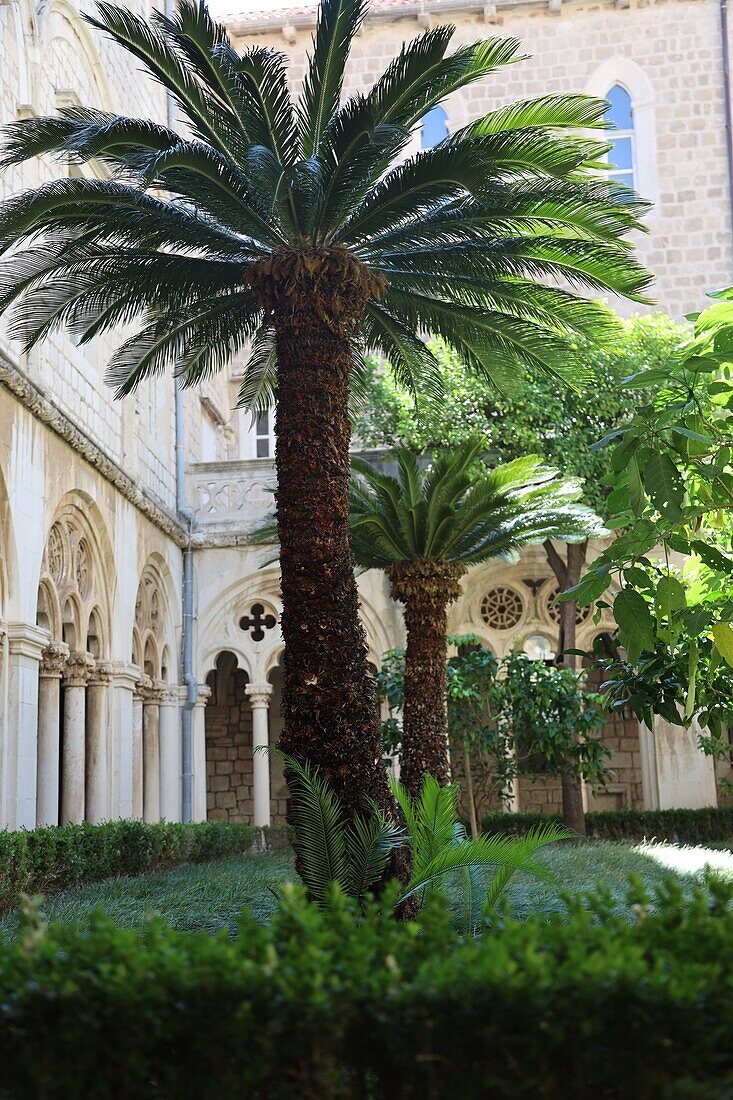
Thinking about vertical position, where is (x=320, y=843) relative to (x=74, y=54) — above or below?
below

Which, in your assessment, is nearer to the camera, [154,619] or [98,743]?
[98,743]

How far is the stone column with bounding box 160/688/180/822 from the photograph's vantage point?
16.6m

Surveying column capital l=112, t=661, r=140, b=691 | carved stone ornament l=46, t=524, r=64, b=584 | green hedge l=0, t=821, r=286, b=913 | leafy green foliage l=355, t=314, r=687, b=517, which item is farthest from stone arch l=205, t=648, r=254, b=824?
carved stone ornament l=46, t=524, r=64, b=584

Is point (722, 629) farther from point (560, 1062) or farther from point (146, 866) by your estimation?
point (146, 866)

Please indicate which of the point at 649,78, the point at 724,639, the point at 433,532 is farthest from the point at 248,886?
the point at 649,78

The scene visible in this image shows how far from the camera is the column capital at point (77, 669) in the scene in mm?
13461

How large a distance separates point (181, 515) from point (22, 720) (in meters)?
6.78

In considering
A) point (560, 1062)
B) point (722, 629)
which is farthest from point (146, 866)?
point (560, 1062)

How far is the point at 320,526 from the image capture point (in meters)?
7.51

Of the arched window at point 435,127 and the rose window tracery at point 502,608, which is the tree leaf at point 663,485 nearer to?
the rose window tracery at point 502,608

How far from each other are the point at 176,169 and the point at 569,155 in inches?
94.4

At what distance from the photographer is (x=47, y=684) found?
496 inches

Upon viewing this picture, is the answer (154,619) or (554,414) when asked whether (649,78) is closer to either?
(554,414)

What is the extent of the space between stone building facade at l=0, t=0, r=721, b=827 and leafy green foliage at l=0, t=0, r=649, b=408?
2.86m
